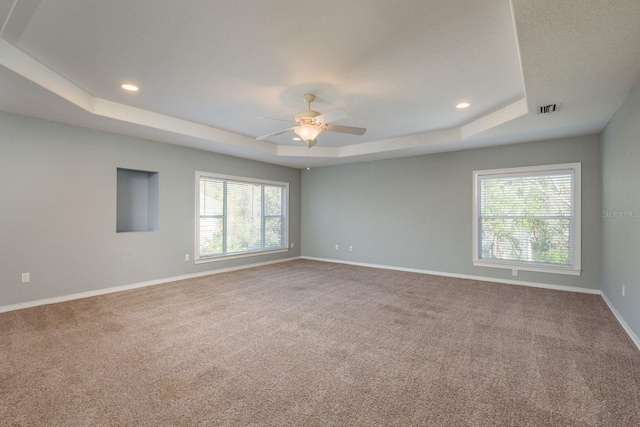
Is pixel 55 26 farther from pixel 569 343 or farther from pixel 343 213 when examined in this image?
pixel 343 213

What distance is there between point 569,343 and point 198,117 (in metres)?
5.30

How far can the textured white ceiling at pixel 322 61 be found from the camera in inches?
83.0

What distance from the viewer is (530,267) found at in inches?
199

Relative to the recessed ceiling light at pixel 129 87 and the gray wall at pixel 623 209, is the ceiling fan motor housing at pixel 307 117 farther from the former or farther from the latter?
the gray wall at pixel 623 209

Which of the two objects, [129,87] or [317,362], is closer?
[317,362]

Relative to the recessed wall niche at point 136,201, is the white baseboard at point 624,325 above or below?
below

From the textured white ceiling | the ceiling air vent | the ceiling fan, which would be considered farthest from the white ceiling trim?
the ceiling fan

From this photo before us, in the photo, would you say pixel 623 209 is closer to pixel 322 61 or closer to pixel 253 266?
pixel 322 61

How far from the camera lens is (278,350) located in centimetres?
269

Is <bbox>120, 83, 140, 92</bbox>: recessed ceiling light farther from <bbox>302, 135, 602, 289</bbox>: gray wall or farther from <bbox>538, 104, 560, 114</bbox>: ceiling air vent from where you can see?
<bbox>302, 135, 602, 289</bbox>: gray wall

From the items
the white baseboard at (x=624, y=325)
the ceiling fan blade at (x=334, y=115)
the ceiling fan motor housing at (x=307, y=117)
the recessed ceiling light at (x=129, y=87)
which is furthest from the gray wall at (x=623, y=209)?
the recessed ceiling light at (x=129, y=87)

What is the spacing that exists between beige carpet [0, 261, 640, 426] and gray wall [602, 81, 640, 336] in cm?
36

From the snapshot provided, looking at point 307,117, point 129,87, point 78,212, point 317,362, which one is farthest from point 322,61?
point 78,212

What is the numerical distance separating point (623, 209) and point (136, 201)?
693 cm
